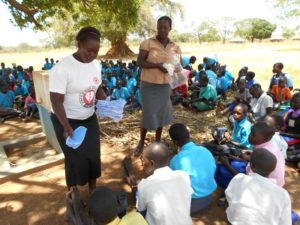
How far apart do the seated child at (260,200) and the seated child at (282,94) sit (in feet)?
14.9

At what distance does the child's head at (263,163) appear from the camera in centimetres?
212

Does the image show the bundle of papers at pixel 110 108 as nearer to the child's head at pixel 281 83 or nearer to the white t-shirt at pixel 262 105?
the white t-shirt at pixel 262 105

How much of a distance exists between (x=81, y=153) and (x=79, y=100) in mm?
500

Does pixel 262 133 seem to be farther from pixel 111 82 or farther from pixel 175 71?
pixel 111 82

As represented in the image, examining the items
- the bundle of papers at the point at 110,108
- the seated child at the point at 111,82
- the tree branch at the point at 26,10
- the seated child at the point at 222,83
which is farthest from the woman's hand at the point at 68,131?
the seated child at the point at 222,83

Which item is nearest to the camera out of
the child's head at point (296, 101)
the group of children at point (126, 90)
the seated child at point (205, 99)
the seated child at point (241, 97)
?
the child's head at point (296, 101)

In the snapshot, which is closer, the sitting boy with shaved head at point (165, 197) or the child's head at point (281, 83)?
the sitting boy with shaved head at point (165, 197)

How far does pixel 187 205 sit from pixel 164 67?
6.14ft

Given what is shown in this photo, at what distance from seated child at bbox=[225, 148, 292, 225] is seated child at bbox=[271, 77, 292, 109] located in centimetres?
454

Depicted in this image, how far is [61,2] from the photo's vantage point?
639cm

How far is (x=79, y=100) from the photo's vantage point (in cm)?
243

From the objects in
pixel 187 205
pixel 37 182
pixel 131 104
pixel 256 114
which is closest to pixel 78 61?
pixel 187 205

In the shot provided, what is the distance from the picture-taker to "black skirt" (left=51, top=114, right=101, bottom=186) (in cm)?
253

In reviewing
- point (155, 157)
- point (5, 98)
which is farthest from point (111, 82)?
point (155, 157)
